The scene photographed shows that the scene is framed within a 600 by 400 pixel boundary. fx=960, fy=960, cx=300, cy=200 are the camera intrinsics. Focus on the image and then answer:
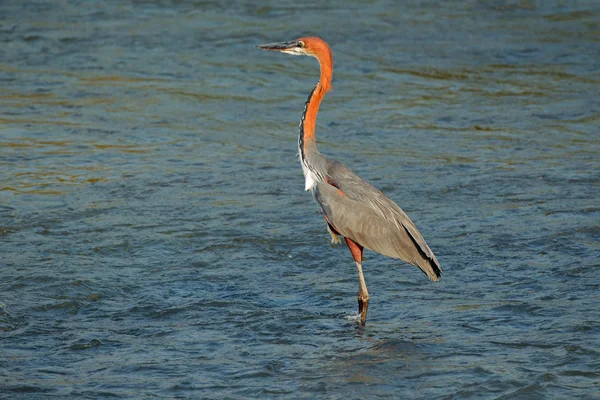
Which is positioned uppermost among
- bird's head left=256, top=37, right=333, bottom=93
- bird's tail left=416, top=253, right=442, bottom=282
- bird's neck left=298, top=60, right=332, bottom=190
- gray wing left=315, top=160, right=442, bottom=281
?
bird's head left=256, top=37, right=333, bottom=93

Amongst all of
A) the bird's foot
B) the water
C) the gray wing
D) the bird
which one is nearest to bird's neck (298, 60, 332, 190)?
the bird

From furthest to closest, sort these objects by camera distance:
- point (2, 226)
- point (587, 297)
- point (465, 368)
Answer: point (2, 226)
point (587, 297)
point (465, 368)

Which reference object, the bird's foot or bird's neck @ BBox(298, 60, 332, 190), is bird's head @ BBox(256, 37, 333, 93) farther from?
the bird's foot

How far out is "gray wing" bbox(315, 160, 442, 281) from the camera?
6.91m

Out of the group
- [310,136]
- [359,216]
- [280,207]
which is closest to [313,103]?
[310,136]

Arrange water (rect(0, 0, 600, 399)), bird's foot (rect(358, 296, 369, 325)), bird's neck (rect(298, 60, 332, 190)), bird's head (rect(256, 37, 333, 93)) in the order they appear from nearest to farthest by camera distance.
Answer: water (rect(0, 0, 600, 399))
bird's foot (rect(358, 296, 369, 325))
bird's neck (rect(298, 60, 332, 190))
bird's head (rect(256, 37, 333, 93))

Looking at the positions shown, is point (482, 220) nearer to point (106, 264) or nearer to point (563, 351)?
point (563, 351)

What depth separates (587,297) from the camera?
22.6ft

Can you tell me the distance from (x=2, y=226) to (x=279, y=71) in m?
6.64

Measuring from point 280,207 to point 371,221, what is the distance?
2176 millimetres

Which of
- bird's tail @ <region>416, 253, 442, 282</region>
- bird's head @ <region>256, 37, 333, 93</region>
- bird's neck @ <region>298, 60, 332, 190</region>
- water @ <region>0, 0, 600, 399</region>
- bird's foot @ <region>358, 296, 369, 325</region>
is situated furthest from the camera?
bird's head @ <region>256, 37, 333, 93</region>

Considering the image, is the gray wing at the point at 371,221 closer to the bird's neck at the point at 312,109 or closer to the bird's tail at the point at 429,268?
the bird's tail at the point at 429,268

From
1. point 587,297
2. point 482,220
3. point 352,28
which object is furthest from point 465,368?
point 352,28

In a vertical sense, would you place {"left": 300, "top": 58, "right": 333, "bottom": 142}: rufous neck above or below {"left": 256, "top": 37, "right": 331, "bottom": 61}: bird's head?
below
